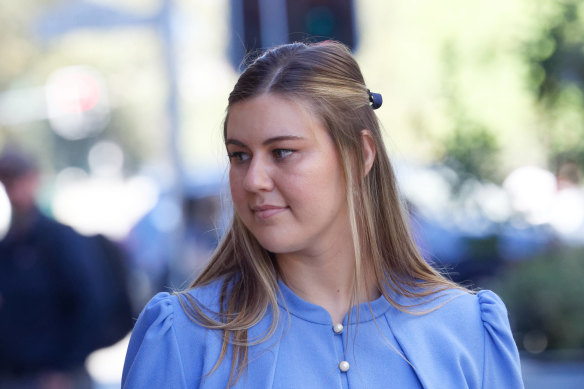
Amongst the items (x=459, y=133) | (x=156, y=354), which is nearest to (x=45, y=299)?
(x=156, y=354)

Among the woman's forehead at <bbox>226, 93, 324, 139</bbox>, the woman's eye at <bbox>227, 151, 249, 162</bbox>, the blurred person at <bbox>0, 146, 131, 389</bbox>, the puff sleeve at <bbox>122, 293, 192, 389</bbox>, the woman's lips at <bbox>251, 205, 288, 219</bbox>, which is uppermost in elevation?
the woman's forehead at <bbox>226, 93, 324, 139</bbox>

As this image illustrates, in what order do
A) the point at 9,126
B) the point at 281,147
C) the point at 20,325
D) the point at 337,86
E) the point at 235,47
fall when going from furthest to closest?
the point at 9,126
the point at 235,47
the point at 20,325
the point at 337,86
the point at 281,147

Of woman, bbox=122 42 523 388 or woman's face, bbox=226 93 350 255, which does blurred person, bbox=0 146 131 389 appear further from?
woman's face, bbox=226 93 350 255

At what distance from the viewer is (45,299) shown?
4.43 m

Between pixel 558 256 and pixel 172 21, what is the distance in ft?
11.9

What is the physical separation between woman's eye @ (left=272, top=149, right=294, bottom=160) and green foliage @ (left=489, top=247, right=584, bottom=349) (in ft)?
14.9

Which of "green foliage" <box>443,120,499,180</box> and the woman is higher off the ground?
the woman

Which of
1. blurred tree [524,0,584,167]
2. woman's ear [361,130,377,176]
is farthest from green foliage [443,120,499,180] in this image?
woman's ear [361,130,377,176]

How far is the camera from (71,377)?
4.56m

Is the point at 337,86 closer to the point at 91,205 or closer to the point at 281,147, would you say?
the point at 281,147

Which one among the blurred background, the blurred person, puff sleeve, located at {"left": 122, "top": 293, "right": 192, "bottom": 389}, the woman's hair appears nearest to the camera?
puff sleeve, located at {"left": 122, "top": 293, "right": 192, "bottom": 389}

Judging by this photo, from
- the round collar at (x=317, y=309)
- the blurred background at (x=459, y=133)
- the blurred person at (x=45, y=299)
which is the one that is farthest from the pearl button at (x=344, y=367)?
the blurred background at (x=459, y=133)

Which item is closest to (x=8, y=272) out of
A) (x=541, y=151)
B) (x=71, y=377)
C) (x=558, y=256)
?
(x=71, y=377)

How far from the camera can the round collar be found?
2371mm
